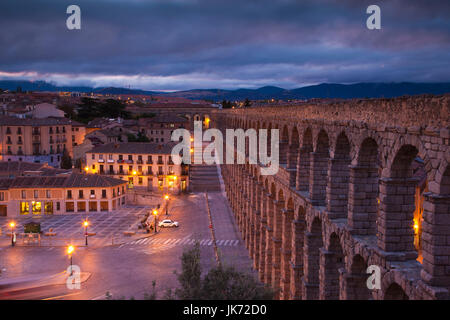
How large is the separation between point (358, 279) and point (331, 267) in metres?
3.51

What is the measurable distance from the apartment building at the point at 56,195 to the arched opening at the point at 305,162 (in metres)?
54.9

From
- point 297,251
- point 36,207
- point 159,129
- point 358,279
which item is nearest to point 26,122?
point 159,129

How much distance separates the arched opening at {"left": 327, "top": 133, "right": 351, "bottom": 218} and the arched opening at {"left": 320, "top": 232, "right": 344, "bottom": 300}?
1420 mm

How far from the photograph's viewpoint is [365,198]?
1992cm

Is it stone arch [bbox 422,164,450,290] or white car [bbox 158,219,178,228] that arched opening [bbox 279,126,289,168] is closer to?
stone arch [bbox 422,164,450,290]

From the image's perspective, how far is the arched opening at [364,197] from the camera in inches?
771

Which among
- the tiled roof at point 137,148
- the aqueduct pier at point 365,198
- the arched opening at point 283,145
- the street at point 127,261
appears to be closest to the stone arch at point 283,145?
the arched opening at point 283,145

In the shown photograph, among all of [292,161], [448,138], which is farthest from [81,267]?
[448,138]

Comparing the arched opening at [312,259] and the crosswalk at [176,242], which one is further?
the crosswalk at [176,242]

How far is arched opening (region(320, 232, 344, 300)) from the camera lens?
75.5ft

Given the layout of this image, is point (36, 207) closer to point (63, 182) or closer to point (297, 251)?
point (63, 182)

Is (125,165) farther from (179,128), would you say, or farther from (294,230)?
(294,230)

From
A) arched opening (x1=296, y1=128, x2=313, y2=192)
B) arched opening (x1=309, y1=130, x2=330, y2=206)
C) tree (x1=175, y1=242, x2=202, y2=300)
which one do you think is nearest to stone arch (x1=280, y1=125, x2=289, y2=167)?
arched opening (x1=296, y1=128, x2=313, y2=192)

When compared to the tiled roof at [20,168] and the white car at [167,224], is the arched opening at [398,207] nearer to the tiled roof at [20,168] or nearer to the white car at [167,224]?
the white car at [167,224]
